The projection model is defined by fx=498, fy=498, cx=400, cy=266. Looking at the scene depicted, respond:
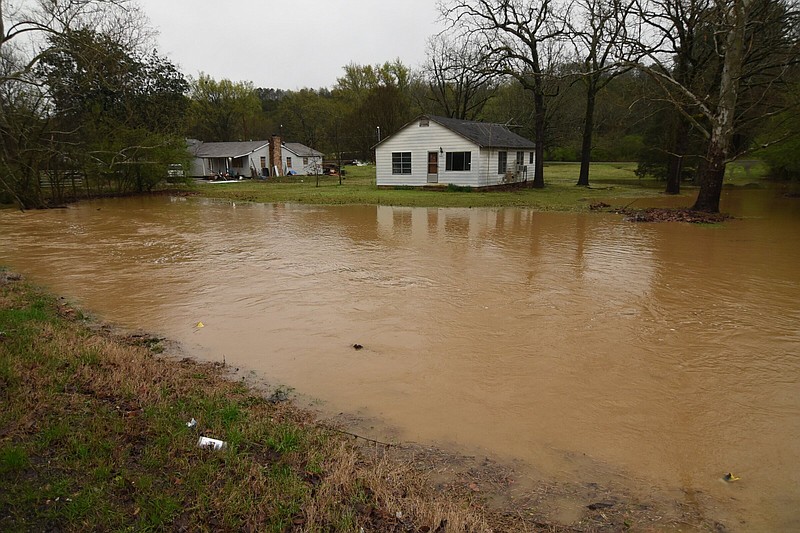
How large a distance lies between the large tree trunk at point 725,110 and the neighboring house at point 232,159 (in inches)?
1366

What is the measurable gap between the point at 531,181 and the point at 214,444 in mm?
30401

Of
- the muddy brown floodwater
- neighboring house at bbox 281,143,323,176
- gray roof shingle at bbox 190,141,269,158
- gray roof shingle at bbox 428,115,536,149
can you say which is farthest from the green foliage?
the muddy brown floodwater

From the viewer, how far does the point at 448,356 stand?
5.75 metres

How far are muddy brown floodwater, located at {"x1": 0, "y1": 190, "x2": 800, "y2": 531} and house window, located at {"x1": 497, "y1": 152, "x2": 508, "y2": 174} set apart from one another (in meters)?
14.4

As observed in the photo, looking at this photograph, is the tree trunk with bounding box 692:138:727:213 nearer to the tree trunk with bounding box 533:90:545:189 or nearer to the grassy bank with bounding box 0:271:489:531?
the tree trunk with bounding box 533:90:545:189

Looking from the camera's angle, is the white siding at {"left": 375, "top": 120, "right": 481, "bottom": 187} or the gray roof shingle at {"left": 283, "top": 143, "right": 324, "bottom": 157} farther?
the gray roof shingle at {"left": 283, "top": 143, "right": 324, "bottom": 157}

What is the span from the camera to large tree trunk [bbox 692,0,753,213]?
15.0 m

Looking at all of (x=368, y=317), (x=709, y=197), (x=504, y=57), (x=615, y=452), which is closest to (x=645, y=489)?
(x=615, y=452)

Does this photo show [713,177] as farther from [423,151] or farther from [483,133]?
[423,151]

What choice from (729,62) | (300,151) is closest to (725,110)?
(729,62)

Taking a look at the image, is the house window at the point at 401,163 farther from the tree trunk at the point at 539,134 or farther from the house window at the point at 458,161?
the tree trunk at the point at 539,134

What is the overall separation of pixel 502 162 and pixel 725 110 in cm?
1338

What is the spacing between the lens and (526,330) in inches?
257

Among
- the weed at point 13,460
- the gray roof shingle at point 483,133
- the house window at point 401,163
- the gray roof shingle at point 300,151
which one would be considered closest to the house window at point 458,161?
the gray roof shingle at point 483,133
